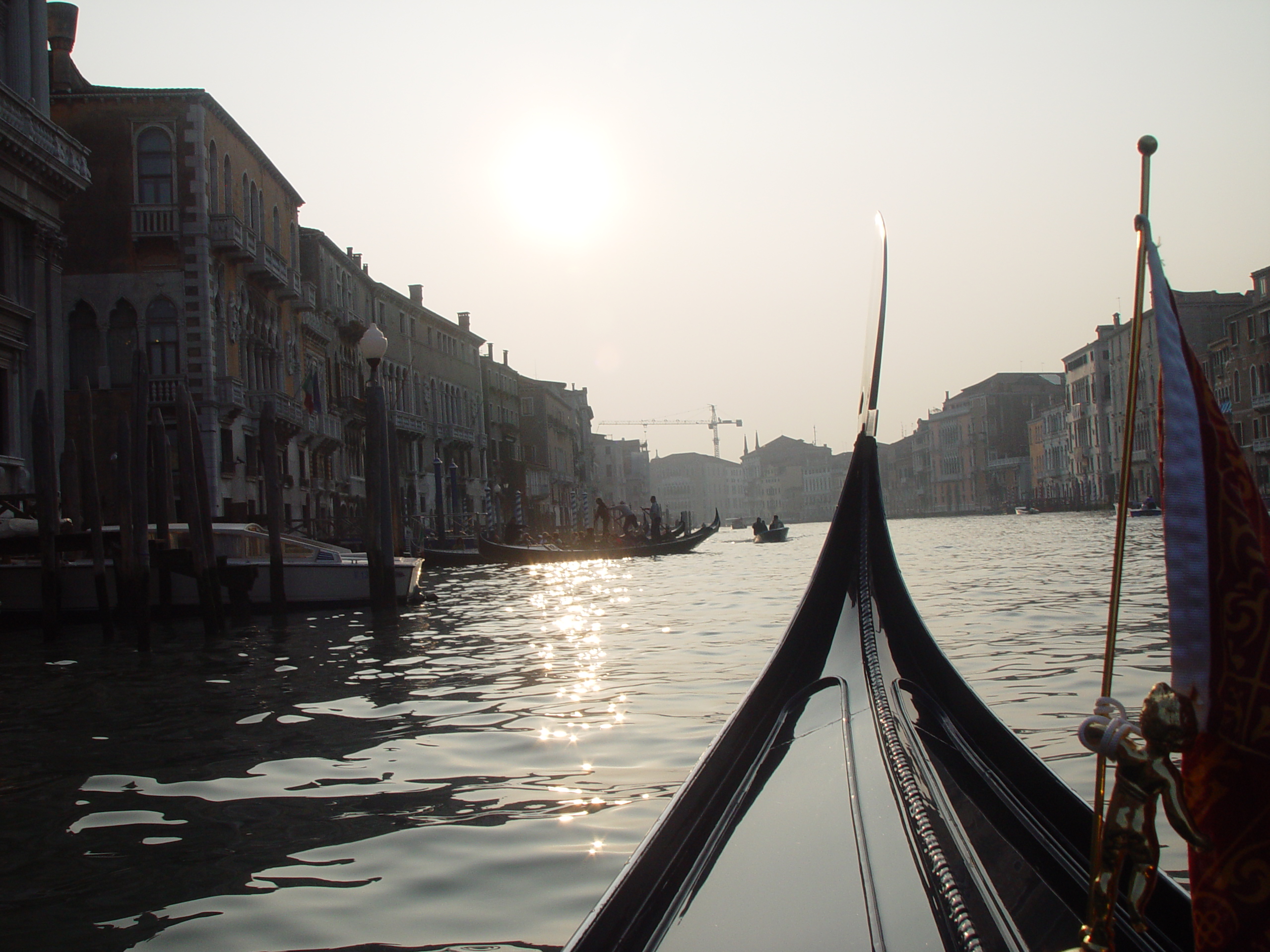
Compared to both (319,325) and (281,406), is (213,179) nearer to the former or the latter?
(281,406)

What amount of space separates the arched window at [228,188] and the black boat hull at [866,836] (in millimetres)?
17861

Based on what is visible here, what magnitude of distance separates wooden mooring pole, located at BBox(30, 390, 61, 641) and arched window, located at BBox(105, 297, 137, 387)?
8942 millimetres

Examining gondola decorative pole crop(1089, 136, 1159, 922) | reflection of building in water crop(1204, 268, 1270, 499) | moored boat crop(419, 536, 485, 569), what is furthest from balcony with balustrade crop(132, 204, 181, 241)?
reflection of building in water crop(1204, 268, 1270, 499)

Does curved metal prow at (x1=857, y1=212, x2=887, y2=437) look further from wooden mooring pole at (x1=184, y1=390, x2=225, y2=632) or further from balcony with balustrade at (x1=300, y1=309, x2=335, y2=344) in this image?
balcony with balustrade at (x1=300, y1=309, x2=335, y2=344)

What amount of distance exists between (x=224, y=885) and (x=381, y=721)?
202 cm

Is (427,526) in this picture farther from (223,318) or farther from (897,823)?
(897,823)

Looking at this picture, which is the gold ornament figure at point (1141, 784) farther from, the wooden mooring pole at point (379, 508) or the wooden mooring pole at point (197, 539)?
the wooden mooring pole at point (379, 508)

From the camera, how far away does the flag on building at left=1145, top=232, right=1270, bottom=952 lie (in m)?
0.98

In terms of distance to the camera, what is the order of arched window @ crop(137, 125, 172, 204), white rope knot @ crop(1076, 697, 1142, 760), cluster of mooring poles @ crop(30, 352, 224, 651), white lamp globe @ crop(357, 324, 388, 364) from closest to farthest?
white rope knot @ crop(1076, 697, 1142, 760) < cluster of mooring poles @ crop(30, 352, 224, 651) < white lamp globe @ crop(357, 324, 388, 364) < arched window @ crop(137, 125, 172, 204)

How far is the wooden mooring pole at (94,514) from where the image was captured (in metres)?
8.33

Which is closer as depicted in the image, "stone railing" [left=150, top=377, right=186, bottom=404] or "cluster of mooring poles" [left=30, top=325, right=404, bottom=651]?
"cluster of mooring poles" [left=30, top=325, right=404, bottom=651]

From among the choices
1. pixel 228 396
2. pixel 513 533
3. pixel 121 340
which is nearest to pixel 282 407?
pixel 228 396

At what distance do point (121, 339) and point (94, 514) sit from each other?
944 cm

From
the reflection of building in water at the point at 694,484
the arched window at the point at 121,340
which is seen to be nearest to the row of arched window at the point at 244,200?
the arched window at the point at 121,340
